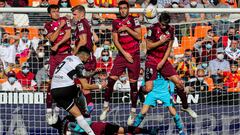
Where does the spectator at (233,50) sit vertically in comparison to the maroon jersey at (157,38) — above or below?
below

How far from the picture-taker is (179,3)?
72.5 ft

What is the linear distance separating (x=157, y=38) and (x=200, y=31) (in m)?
2.51

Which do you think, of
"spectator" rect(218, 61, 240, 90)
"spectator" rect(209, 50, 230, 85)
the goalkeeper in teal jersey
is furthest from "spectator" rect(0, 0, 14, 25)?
"spectator" rect(218, 61, 240, 90)

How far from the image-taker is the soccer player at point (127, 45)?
641 inches

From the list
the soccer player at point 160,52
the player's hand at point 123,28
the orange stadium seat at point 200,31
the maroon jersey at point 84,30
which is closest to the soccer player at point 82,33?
the maroon jersey at point 84,30

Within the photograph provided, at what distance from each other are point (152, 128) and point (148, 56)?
6.73ft

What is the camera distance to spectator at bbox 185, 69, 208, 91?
701 inches

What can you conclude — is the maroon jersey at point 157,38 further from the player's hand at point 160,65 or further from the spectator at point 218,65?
the spectator at point 218,65

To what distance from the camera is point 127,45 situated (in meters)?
16.4

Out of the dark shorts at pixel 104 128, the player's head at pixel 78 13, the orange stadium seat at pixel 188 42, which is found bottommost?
the dark shorts at pixel 104 128

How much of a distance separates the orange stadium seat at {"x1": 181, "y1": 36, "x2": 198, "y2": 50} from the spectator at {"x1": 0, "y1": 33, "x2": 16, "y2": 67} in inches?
142

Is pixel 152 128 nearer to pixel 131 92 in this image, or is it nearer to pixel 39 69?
pixel 131 92

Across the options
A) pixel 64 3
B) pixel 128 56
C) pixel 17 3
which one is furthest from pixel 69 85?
pixel 17 3

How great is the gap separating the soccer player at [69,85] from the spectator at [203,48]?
10.2 ft
